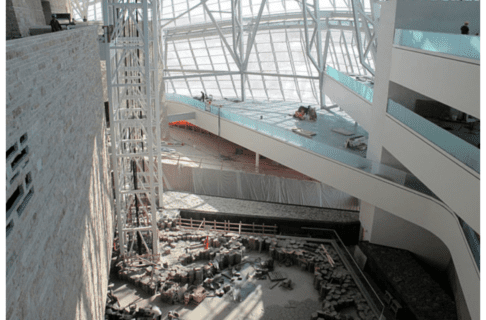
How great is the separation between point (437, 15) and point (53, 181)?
1604cm

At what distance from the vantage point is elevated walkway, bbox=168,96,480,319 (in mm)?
11543

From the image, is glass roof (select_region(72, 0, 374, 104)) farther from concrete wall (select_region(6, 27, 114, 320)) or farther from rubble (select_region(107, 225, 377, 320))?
concrete wall (select_region(6, 27, 114, 320))

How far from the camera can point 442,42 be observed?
12.3 meters

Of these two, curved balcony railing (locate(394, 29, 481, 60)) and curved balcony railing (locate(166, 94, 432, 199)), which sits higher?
curved balcony railing (locate(394, 29, 481, 60))

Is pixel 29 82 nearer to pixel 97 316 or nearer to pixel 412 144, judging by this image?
pixel 97 316

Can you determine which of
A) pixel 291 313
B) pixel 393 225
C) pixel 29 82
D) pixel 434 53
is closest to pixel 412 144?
pixel 434 53

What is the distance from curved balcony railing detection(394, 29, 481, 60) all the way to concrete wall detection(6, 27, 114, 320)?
905 cm

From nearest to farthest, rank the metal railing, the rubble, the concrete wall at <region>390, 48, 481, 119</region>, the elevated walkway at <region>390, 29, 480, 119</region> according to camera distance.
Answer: the concrete wall at <region>390, 48, 481, 119</region> < the elevated walkway at <region>390, 29, 480, 119</region> < the rubble < the metal railing

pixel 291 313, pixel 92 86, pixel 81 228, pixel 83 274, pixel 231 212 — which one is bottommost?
pixel 291 313

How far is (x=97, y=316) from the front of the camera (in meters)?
10.9

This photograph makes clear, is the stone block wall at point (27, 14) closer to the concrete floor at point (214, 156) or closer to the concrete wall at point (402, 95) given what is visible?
the concrete floor at point (214, 156)

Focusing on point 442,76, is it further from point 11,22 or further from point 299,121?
point 299,121

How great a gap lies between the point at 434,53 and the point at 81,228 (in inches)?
414

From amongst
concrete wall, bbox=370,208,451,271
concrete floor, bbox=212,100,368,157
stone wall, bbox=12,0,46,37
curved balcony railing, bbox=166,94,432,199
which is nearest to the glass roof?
concrete floor, bbox=212,100,368,157
